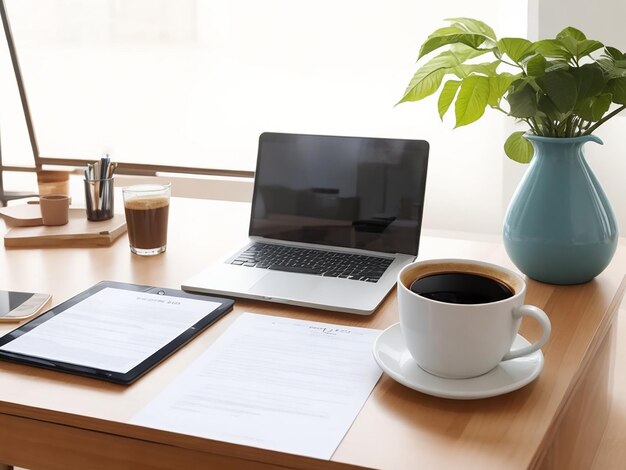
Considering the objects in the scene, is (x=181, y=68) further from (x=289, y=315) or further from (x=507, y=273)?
(x=507, y=273)

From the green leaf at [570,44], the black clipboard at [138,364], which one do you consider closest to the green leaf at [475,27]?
the green leaf at [570,44]

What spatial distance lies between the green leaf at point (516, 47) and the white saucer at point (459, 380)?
41 centimetres

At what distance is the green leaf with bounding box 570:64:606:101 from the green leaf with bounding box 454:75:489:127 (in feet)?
0.40

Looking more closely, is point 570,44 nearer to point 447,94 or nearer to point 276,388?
point 447,94

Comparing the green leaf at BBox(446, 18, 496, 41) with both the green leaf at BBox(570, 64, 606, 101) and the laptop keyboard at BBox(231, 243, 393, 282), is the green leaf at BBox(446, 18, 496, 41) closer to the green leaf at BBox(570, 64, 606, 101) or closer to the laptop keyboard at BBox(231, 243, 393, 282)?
the green leaf at BBox(570, 64, 606, 101)

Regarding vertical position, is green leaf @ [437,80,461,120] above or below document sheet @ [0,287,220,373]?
above

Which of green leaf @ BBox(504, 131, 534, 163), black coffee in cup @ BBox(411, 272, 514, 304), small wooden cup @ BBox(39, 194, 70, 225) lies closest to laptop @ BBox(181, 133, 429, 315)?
green leaf @ BBox(504, 131, 534, 163)

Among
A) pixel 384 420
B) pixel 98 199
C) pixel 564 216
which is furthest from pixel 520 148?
pixel 98 199

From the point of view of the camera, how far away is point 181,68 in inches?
115

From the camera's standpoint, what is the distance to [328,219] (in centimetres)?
134

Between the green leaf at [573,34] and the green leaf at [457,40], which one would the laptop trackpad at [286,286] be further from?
the green leaf at [573,34]

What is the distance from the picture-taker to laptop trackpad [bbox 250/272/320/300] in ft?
3.67

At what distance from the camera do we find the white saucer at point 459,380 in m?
0.81

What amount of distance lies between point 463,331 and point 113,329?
47cm
